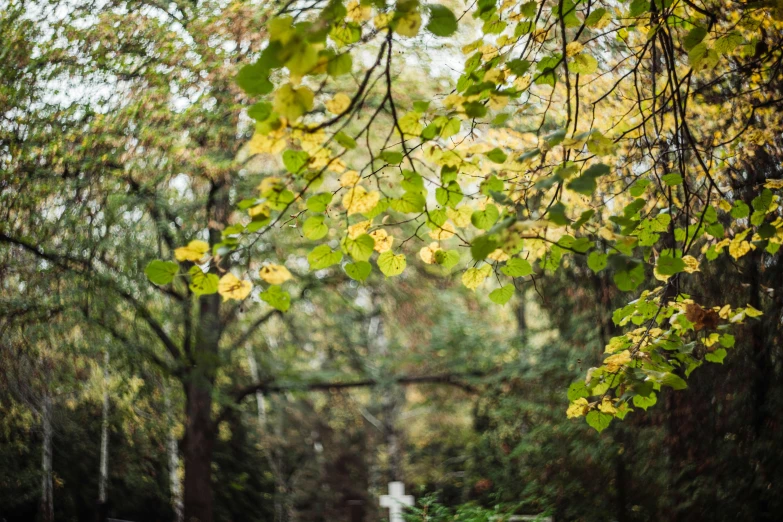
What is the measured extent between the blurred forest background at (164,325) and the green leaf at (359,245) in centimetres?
281

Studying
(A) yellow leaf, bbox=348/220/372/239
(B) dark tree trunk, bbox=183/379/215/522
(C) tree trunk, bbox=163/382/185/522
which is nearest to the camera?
(A) yellow leaf, bbox=348/220/372/239

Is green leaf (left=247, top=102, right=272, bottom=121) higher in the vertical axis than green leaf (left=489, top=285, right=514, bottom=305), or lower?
higher

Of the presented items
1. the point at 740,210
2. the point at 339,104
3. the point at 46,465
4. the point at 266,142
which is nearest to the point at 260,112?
the point at 266,142

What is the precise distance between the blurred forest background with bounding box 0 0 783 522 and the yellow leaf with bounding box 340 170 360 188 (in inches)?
111

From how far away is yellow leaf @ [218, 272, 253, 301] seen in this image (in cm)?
140

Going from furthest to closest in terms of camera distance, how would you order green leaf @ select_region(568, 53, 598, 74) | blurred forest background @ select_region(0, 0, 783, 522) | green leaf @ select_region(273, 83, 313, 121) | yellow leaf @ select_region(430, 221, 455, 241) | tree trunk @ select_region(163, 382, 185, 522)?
tree trunk @ select_region(163, 382, 185, 522), blurred forest background @ select_region(0, 0, 783, 522), green leaf @ select_region(568, 53, 598, 74), yellow leaf @ select_region(430, 221, 455, 241), green leaf @ select_region(273, 83, 313, 121)

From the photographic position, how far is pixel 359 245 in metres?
1.48

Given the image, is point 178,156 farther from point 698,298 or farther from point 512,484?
point 512,484

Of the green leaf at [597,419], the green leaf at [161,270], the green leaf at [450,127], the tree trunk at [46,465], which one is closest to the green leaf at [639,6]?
the green leaf at [450,127]

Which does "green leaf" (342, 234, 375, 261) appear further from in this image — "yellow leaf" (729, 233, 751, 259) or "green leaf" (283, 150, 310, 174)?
"yellow leaf" (729, 233, 751, 259)

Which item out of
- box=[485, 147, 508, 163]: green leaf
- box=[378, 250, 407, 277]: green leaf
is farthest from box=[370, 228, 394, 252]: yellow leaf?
box=[485, 147, 508, 163]: green leaf

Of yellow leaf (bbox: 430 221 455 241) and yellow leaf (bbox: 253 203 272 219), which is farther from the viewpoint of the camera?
yellow leaf (bbox: 430 221 455 241)

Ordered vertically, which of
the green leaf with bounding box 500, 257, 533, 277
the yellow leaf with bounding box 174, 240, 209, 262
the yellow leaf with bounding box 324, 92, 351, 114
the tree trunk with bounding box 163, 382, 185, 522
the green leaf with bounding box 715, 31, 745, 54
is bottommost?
the tree trunk with bounding box 163, 382, 185, 522

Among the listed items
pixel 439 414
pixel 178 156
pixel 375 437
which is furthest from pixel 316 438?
pixel 178 156
